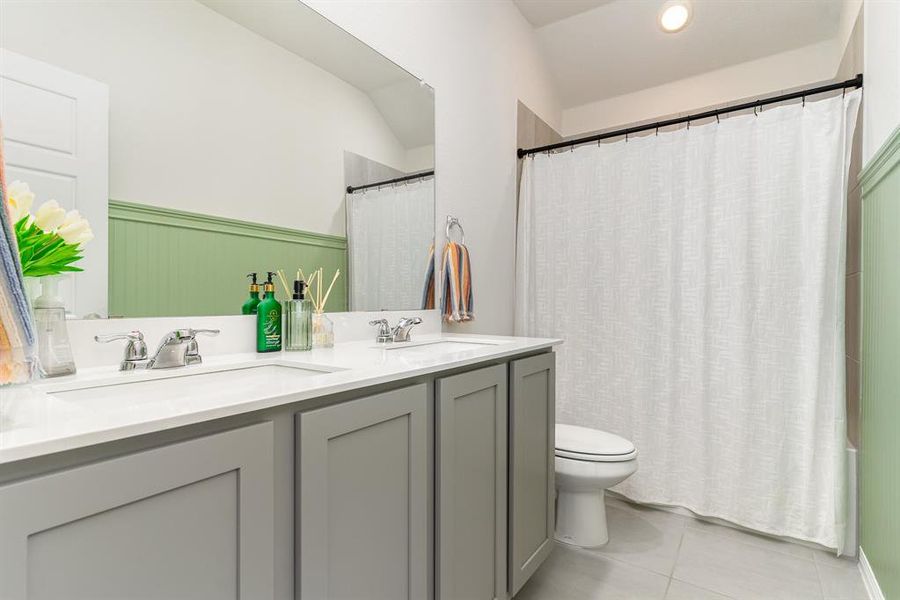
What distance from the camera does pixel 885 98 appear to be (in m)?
1.50

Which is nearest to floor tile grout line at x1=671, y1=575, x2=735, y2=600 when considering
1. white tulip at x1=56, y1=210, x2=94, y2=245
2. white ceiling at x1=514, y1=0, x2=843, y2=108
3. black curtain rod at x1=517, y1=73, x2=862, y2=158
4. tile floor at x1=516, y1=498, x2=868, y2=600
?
tile floor at x1=516, y1=498, x2=868, y2=600

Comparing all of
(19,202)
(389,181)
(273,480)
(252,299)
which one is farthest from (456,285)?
(19,202)

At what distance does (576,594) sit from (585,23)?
9.26ft

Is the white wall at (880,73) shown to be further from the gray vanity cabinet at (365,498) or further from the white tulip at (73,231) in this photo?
the white tulip at (73,231)

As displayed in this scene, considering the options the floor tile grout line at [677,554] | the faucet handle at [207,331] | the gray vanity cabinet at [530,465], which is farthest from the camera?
the floor tile grout line at [677,554]

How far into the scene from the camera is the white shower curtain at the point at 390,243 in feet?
5.50

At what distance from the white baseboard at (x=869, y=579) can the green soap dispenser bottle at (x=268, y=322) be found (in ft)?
6.72

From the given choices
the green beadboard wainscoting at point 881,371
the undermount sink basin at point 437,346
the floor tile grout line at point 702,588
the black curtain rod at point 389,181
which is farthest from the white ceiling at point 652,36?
the floor tile grout line at point 702,588

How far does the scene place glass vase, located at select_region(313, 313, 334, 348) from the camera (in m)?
1.47

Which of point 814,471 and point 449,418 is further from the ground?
point 449,418

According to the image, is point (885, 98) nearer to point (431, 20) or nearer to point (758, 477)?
point (758, 477)

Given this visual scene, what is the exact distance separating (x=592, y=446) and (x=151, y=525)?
1.66m

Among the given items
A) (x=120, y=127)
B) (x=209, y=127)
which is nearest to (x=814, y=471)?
(x=209, y=127)

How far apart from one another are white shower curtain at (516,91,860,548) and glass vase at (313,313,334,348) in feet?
4.40
